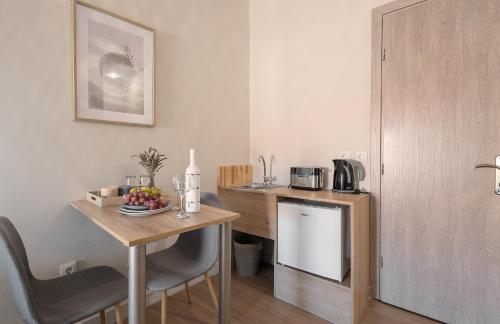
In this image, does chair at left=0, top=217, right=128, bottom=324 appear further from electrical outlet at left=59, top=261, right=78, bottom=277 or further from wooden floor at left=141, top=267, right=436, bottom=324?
wooden floor at left=141, top=267, right=436, bottom=324

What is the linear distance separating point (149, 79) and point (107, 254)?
1.28 metres


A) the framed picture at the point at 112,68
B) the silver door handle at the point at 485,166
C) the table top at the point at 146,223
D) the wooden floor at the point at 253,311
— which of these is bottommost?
the wooden floor at the point at 253,311

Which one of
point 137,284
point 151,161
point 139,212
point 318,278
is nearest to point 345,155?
point 318,278

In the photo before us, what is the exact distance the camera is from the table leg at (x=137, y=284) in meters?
0.98

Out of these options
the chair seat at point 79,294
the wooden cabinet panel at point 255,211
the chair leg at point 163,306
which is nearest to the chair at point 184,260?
the chair leg at point 163,306

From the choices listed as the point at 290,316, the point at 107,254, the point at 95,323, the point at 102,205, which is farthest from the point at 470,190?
the point at 95,323

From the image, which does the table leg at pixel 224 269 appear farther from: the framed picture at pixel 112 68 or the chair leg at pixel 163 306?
the framed picture at pixel 112 68

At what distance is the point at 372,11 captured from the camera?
1960 mm

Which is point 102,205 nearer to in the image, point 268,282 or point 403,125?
point 268,282

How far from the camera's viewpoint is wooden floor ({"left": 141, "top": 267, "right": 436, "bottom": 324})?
1.75 meters

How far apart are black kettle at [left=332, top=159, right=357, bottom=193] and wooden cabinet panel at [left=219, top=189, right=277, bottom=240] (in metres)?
0.55

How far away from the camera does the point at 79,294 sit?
120 cm

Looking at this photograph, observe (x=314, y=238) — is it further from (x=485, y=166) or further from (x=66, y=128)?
(x=66, y=128)

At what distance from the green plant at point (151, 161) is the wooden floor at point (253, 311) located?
943 millimetres
